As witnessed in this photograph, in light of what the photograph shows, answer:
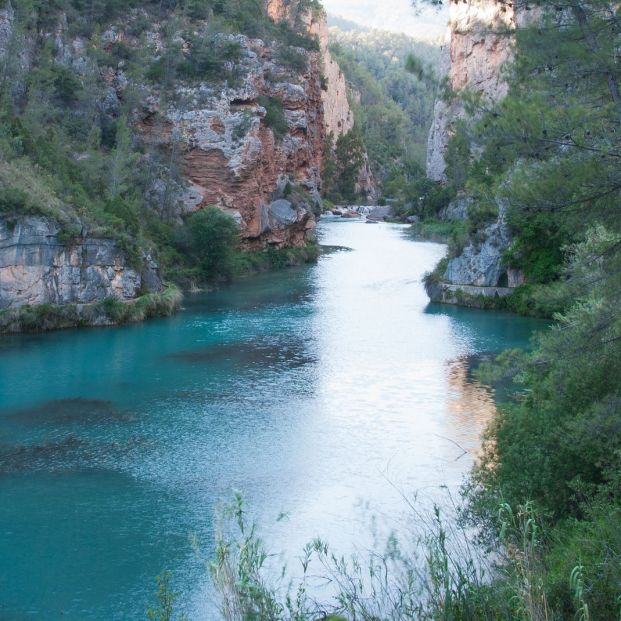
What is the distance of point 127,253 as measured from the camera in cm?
3666

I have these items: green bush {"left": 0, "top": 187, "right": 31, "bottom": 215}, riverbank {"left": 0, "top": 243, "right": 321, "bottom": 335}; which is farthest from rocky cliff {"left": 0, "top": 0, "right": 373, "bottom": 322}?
green bush {"left": 0, "top": 187, "right": 31, "bottom": 215}

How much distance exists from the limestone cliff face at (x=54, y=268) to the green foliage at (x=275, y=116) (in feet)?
75.2

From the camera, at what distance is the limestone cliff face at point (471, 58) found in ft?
40.4

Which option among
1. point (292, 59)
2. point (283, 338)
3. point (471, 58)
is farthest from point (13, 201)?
point (471, 58)

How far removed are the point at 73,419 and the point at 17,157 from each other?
57.5 feet

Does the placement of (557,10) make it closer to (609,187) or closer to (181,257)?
(609,187)

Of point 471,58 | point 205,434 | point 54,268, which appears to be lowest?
point 205,434

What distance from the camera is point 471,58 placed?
→ 76188 mm

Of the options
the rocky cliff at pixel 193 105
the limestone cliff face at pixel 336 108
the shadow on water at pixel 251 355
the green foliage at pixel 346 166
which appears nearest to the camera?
the shadow on water at pixel 251 355

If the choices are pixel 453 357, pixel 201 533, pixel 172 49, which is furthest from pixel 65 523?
pixel 172 49

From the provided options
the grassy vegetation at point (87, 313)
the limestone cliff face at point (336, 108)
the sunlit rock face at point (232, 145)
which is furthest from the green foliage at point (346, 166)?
the grassy vegetation at point (87, 313)

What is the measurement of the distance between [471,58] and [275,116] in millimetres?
26574

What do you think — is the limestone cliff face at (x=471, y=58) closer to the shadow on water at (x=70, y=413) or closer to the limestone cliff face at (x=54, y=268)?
the shadow on water at (x=70, y=413)

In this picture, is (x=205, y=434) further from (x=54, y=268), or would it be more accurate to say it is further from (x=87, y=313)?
(x=54, y=268)
